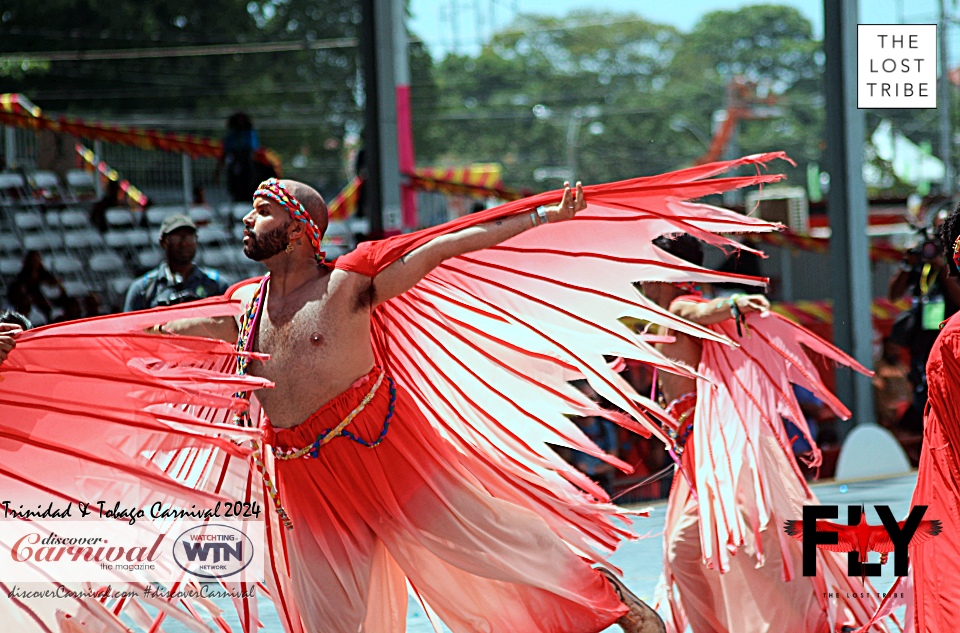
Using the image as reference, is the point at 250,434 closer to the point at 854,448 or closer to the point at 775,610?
the point at 775,610

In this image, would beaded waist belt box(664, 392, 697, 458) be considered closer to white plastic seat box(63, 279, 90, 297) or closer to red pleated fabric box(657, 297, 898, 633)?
red pleated fabric box(657, 297, 898, 633)

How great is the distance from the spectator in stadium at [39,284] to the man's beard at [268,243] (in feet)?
23.0

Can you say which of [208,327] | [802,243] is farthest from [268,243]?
[802,243]

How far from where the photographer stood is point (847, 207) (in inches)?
434

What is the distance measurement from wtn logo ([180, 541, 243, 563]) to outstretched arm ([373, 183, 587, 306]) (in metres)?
0.96

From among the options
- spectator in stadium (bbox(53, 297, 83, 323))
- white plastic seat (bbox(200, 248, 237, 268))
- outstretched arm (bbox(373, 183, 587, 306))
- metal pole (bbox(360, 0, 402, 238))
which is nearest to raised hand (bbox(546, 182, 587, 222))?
outstretched arm (bbox(373, 183, 587, 306))

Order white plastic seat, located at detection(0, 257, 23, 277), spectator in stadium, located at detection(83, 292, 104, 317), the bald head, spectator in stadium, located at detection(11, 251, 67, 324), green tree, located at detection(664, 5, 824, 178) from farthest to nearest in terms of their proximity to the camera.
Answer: green tree, located at detection(664, 5, 824, 178) < white plastic seat, located at detection(0, 257, 23, 277) < spectator in stadium, located at detection(83, 292, 104, 317) < spectator in stadium, located at detection(11, 251, 67, 324) < the bald head

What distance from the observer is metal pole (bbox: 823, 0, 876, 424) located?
10.7 m

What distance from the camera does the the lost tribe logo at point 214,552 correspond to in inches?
177

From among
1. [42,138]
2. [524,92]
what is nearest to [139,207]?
[42,138]

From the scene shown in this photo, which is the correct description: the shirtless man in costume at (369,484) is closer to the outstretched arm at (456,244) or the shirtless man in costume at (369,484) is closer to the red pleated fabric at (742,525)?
the outstretched arm at (456,244)

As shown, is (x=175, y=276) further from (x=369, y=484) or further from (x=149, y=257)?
(x=149, y=257)

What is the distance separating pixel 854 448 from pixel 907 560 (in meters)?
5.80

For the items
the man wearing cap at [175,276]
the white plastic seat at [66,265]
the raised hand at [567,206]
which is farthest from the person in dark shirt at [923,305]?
the white plastic seat at [66,265]
